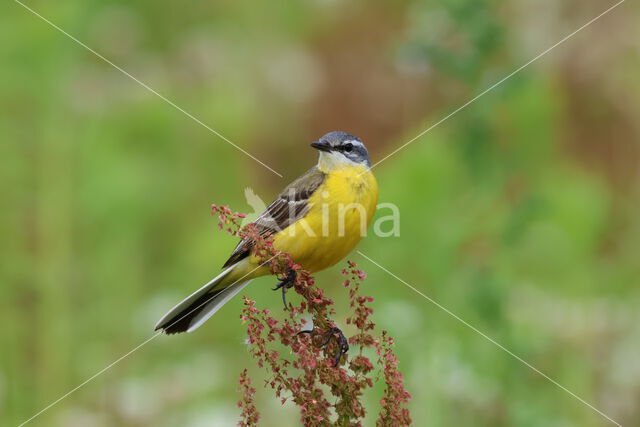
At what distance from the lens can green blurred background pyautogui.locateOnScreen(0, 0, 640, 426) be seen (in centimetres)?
573

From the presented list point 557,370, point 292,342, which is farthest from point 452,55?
point 292,342

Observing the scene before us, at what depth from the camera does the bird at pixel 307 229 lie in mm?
4238

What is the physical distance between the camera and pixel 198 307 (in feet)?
14.0

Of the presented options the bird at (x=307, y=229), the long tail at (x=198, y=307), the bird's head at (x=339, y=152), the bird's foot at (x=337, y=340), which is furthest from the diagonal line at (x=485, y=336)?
the bird's foot at (x=337, y=340)

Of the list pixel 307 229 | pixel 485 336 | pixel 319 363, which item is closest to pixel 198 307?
pixel 307 229

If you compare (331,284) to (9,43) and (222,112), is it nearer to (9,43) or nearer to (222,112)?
(222,112)

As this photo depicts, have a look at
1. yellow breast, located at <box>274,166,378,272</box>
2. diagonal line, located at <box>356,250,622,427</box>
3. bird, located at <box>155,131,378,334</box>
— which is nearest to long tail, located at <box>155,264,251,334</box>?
bird, located at <box>155,131,378,334</box>

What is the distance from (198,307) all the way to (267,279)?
2.54 metres

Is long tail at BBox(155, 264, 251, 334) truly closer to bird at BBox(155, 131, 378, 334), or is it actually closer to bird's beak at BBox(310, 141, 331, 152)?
bird at BBox(155, 131, 378, 334)

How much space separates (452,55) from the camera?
571cm

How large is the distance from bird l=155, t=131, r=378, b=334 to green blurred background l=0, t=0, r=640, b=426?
0.98m

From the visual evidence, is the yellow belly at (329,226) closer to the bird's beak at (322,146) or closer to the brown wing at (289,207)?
the brown wing at (289,207)

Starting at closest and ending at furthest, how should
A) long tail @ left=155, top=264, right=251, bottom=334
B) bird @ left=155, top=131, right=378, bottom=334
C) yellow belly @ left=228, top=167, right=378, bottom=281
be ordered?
long tail @ left=155, top=264, right=251, bottom=334, bird @ left=155, top=131, right=378, bottom=334, yellow belly @ left=228, top=167, right=378, bottom=281

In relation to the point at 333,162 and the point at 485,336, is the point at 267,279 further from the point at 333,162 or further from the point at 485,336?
the point at 333,162
